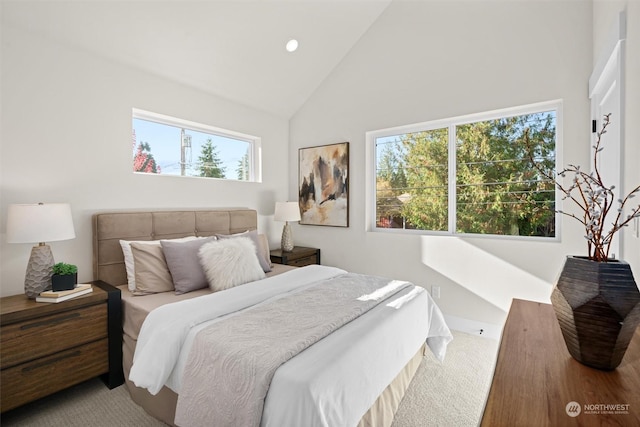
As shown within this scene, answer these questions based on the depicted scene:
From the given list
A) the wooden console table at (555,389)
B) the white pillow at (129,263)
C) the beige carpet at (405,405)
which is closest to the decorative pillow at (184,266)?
the white pillow at (129,263)

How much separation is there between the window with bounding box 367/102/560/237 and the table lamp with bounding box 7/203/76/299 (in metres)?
2.99

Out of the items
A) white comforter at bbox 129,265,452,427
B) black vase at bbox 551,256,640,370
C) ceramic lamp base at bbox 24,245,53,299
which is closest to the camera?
black vase at bbox 551,256,640,370

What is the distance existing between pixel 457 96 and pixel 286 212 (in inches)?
88.7

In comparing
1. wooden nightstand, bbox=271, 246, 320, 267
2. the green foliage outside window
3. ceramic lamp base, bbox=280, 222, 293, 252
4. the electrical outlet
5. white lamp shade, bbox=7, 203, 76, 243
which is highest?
the green foliage outside window

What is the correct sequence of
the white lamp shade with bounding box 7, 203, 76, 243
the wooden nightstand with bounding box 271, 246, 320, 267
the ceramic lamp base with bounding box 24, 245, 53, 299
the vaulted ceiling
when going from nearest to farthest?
the white lamp shade with bounding box 7, 203, 76, 243 → the ceramic lamp base with bounding box 24, 245, 53, 299 → the vaulted ceiling → the wooden nightstand with bounding box 271, 246, 320, 267

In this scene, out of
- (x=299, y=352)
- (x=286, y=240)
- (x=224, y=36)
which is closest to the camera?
(x=299, y=352)

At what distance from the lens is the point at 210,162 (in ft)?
11.9

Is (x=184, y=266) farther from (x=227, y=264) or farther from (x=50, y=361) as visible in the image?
(x=50, y=361)

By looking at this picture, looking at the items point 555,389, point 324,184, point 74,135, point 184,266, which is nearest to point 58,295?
point 184,266

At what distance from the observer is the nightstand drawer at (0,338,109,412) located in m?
1.84

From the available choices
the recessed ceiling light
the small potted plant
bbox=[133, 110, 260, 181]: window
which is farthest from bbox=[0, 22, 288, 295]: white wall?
the recessed ceiling light

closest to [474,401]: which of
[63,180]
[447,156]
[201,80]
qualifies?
[447,156]

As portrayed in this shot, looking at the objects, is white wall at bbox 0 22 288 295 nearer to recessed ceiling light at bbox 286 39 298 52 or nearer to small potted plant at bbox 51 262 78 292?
small potted plant at bbox 51 262 78 292

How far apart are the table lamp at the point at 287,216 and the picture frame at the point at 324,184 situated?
0.32 m
